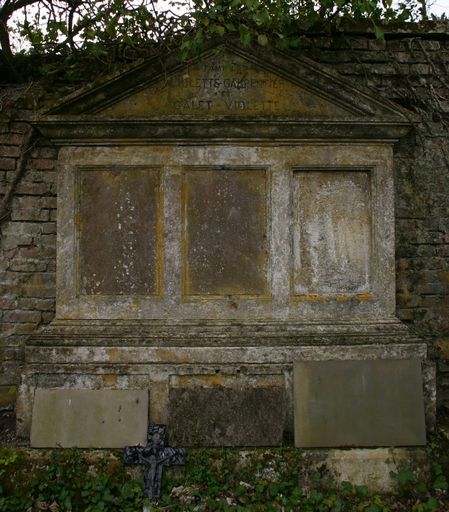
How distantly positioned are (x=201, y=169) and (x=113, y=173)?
26.7 inches

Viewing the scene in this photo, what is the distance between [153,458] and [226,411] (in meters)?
0.59

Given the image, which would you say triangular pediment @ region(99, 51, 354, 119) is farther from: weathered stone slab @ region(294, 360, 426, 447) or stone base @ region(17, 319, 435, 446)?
weathered stone slab @ region(294, 360, 426, 447)

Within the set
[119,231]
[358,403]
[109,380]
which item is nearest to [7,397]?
[109,380]

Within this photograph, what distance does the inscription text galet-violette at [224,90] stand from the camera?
377 centimetres

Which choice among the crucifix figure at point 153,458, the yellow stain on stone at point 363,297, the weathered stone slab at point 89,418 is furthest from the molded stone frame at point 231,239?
the crucifix figure at point 153,458

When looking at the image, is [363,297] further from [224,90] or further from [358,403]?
[224,90]

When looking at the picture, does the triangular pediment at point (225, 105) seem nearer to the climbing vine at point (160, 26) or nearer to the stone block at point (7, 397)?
the climbing vine at point (160, 26)

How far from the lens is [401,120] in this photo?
3.74m

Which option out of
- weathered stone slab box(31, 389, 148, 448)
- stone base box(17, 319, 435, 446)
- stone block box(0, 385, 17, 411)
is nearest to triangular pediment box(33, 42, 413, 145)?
stone base box(17, 319, 435, 446)

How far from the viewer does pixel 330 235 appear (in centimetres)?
379

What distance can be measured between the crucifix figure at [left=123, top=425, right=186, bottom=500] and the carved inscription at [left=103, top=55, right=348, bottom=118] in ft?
7.96

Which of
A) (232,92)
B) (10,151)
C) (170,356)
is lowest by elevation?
(170,356)

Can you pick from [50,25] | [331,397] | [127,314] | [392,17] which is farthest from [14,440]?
[392,17]

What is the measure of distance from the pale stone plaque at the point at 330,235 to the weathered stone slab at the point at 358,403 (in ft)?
1.98
